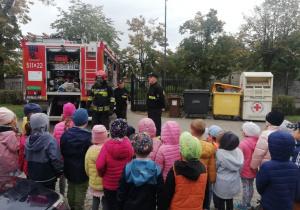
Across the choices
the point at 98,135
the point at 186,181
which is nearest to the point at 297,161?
the point at 186,181

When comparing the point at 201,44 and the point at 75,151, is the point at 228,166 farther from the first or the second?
the point at 201,44

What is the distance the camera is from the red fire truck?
→ 8391 mm

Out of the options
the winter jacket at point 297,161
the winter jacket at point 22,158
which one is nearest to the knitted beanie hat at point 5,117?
the winter jacket at point 22,158

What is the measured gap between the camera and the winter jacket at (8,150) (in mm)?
3188

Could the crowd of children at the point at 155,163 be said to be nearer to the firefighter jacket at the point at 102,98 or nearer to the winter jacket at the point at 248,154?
the winter jacket at the point at 248,154

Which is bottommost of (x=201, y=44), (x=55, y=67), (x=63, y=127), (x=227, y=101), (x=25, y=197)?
(x=25, y=197)

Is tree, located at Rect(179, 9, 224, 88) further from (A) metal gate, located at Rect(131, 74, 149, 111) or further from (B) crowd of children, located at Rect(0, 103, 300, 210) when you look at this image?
(B) crowd of children, located at Rect(0, 103, 300, 210)

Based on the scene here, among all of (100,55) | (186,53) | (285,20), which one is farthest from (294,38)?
(100,55)

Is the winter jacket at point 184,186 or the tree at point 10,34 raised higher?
the tree at point 10,34

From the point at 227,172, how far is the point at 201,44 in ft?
52.7

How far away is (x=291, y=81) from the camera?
1952cm

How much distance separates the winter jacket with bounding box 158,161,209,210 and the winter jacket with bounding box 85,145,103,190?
938 mm

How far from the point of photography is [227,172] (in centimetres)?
306

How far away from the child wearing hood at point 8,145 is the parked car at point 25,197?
465 millimetres
